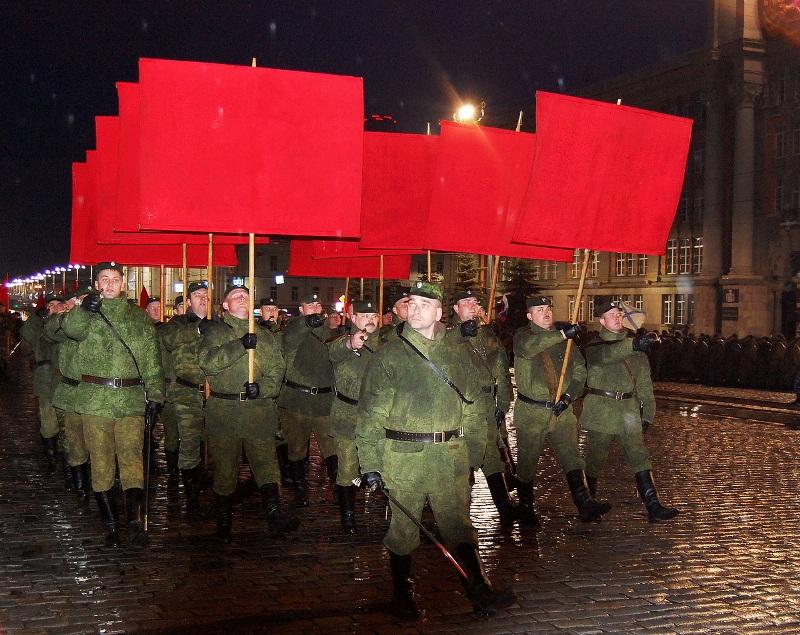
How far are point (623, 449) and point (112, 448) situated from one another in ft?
13.8

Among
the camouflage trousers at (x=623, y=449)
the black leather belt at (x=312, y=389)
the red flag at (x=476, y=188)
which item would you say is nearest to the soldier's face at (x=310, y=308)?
the black leather belt at (x=312, y=389)

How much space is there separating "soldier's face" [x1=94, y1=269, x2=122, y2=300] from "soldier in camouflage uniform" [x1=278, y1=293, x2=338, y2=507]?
2.28 meters

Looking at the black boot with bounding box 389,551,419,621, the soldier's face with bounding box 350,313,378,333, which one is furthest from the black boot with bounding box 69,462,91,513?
the black boot with bounding box 389,551,419,621

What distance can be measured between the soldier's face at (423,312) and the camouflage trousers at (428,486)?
2.19ft

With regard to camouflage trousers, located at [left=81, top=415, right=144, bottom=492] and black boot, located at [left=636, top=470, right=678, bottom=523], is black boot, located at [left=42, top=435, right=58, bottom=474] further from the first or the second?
black boot, located at [left=636, top=470, right=678, bottom=523]

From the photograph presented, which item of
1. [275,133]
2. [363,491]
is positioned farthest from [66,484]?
[275,133]

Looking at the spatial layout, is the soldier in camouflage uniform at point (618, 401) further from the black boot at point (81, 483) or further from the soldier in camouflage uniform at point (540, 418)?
the black boot at point (81, 483)

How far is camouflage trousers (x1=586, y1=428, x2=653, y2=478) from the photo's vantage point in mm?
8844

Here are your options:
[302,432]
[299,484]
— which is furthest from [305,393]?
[299,484]

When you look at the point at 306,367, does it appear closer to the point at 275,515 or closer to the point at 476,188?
the point at 275,515

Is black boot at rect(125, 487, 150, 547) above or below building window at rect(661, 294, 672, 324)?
below

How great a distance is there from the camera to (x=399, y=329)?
20.0 feet

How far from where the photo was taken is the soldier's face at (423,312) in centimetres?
590

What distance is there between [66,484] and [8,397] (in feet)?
42.2
